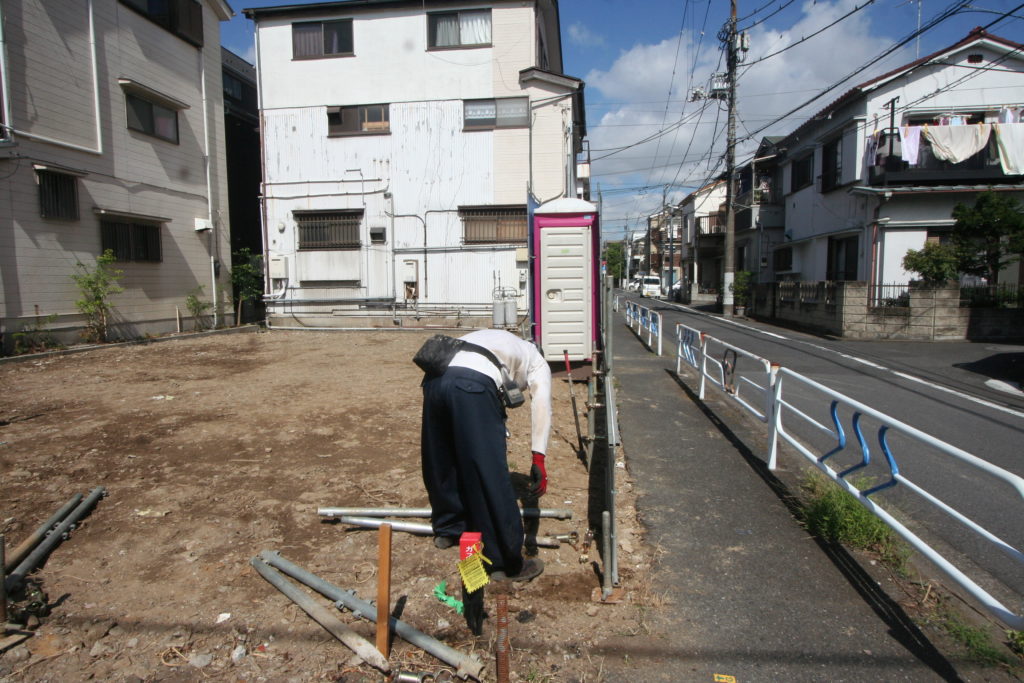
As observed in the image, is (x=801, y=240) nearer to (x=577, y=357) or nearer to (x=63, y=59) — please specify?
(x=577, y=357)

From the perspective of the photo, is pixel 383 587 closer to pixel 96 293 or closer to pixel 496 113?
pixel 96 293

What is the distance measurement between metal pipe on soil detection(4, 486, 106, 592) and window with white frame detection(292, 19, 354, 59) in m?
17.5

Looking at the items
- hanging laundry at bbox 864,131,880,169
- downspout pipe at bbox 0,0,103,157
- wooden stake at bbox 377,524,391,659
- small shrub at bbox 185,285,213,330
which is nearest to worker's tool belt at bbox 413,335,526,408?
wooden stake at bbox 377,524,391,659

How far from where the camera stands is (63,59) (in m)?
12.2

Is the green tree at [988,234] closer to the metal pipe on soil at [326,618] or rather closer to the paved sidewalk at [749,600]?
the paved sidewalk at [749,600]

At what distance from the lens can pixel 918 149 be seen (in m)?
18.3

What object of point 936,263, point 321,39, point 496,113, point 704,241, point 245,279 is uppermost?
point 321,39

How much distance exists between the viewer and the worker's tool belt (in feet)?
9.86

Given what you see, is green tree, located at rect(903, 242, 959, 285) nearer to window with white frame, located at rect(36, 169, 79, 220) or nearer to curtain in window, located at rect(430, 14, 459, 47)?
curtain in window, located at rect(430, 14, 459, 47)

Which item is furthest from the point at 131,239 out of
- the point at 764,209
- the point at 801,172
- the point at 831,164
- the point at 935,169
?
the point at 764,209

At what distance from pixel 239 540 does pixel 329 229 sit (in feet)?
53.0

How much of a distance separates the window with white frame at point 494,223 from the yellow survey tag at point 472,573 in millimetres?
15553

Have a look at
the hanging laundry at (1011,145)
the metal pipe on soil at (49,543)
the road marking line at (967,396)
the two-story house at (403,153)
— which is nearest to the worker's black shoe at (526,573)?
the metal pipe on soil at (49,543)

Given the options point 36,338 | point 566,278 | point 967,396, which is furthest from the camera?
point 36,338
